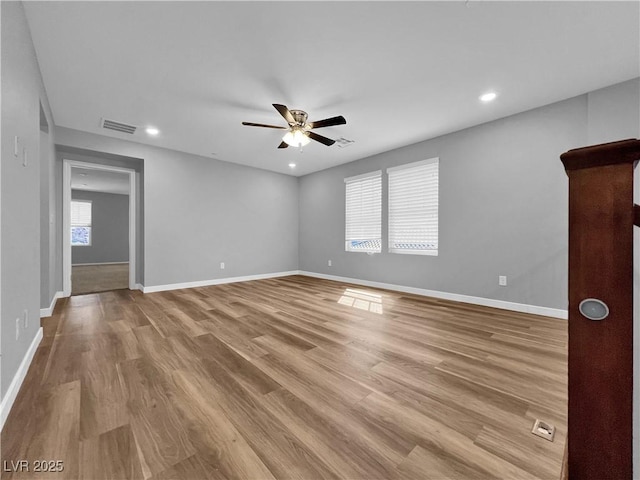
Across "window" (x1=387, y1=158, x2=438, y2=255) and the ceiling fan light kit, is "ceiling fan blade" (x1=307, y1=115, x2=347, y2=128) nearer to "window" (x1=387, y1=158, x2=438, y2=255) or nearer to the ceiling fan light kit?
the ceiling fan light kit

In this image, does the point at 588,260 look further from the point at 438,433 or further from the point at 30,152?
the point at 30,152

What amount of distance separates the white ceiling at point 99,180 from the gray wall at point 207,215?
268 cm

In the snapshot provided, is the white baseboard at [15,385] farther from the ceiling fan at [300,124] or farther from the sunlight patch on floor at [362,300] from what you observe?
Result: the sunlight patch on floor at [362,300]

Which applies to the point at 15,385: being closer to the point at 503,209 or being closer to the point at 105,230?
the point at 503,209

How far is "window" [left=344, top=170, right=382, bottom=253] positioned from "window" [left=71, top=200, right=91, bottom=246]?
374 inches

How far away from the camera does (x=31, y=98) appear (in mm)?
2051

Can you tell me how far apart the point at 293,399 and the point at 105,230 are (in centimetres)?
1115

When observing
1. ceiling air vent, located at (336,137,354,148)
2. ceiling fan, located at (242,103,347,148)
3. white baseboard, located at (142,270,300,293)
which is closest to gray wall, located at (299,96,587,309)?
ceiling air vent, located at (336,137,354,148)

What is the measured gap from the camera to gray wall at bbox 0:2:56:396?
1.39 m

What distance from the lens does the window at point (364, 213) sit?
4938mm

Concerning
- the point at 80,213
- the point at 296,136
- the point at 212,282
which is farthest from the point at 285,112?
the point at 80,213

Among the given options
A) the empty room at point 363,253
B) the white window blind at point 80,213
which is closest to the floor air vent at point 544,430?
the empty room at point 363,253

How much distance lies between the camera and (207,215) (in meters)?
5.16

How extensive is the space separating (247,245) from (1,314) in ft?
14.5
